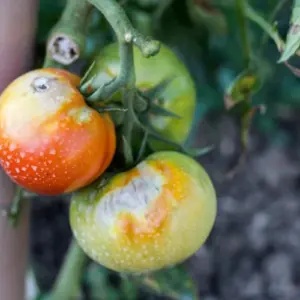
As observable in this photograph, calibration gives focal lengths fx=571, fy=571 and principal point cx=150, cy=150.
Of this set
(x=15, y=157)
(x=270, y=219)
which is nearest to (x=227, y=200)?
(x=270, y=219)

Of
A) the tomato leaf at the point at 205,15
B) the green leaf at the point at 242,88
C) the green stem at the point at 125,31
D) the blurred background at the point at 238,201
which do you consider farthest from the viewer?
the blurred background at the point at 238,201

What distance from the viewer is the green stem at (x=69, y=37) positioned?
1.79 feet

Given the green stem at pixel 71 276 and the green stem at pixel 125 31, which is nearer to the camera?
the green stem at pixel 125 31


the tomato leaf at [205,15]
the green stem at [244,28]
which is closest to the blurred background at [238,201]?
the tomato leaf at [205,15]

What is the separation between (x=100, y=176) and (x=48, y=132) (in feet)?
0.33

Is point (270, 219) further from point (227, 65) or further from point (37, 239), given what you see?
point (37, 239)

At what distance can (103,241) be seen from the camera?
20.6 inches

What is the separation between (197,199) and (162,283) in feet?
0.91

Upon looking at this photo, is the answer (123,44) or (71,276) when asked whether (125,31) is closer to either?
(123,44)

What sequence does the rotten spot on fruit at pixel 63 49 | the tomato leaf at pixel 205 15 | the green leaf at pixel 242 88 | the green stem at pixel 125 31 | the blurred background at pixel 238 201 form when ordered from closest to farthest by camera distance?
the green stem at pixel 125 31 → the rotten spot on fruit at pixel 63 49 → the green leaf at pixel 242 88 → the tomato leaf at pixel 205 15 → the blurred background at pixel 238 201

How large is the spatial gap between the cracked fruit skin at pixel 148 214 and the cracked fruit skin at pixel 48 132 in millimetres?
53

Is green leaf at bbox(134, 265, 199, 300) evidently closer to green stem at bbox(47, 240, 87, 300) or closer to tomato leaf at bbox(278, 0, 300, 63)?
green stem at bbox(47, 240, 87, 300)

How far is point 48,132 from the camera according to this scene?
18.0 inches

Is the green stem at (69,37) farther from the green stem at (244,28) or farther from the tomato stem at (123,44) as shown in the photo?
the green stem at (244,28)
